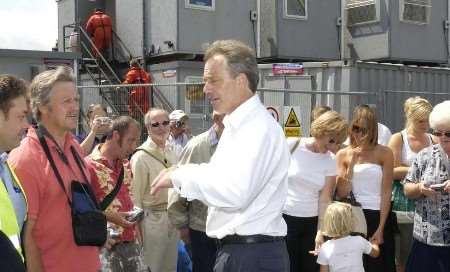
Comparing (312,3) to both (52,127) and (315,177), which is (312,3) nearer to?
(315,177)

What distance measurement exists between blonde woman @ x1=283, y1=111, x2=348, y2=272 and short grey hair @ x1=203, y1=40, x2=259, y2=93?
2.44 m

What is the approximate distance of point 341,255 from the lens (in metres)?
5.35

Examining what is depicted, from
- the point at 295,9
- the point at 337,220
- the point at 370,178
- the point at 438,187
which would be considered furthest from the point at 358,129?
the point at 295,9

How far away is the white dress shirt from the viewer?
279cm

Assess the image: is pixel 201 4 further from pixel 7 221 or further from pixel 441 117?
pixel 7 221

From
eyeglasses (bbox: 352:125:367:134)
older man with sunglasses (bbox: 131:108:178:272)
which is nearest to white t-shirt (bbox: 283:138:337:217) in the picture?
eyeglasses (bbox: 352:125:367:134)

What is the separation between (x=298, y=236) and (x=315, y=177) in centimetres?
56

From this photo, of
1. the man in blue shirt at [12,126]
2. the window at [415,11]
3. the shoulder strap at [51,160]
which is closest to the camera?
the man in blue shirt at [12,126]

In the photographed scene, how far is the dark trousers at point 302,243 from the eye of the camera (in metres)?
5.59

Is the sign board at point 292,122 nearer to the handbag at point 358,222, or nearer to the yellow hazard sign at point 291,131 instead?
the yellow hazard sign at point 291,131

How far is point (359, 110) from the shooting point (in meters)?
5.84

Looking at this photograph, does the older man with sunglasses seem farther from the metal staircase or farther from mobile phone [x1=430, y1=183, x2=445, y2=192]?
the metal staircase

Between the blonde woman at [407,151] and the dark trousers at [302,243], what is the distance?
3.69ft

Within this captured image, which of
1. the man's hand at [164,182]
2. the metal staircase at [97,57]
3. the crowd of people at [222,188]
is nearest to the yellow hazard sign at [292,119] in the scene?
the crowd of people at [222,188]
